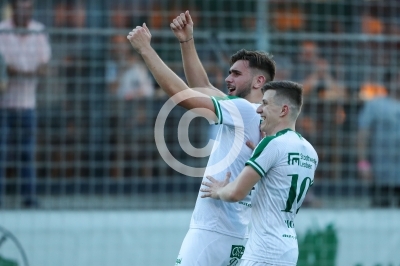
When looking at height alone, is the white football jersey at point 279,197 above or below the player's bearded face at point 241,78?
below


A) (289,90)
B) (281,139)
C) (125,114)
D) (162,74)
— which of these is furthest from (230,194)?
(125,114)

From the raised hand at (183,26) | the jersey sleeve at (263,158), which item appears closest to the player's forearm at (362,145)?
the raised hand at (183,26)

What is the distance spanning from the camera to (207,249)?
5902 millimetres

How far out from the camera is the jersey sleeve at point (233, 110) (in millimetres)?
5676

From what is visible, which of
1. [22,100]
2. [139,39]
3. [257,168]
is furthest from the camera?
[22,100]

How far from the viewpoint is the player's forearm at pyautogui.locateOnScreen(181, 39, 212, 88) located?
6.08 m

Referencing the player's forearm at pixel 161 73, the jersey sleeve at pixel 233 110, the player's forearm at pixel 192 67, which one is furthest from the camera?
the player's forearm at pixel 192 67

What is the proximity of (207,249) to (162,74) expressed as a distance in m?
1.27

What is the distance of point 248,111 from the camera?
5.80 m

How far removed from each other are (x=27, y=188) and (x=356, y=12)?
3.89 meters

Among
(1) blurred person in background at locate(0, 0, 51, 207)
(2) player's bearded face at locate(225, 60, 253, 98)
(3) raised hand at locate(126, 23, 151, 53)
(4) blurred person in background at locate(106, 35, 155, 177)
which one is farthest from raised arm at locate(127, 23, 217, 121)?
(1) blurred person in background at locate(0, 0, 51, 207)

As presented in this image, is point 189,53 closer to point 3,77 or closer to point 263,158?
point 263,158

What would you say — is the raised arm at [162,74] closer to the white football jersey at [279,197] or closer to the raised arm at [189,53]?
the raised arm at [189,53]

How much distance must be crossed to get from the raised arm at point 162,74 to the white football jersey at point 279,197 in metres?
0.56
